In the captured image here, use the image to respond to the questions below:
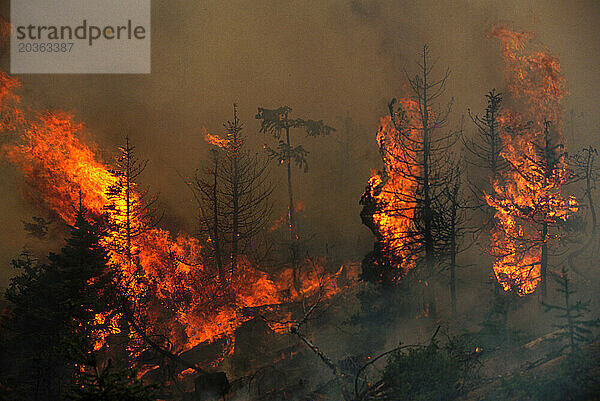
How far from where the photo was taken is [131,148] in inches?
912

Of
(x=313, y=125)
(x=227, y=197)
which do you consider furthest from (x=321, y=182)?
(x=227, y=197)

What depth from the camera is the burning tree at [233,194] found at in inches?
941

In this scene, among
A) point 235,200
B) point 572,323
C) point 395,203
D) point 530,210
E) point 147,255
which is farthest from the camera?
point 235,200

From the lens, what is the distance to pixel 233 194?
2414 cm

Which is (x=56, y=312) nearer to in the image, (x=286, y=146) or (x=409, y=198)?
(x=286, y=146)

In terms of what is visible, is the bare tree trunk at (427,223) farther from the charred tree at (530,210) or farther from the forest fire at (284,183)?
the charred tree at (530,210)

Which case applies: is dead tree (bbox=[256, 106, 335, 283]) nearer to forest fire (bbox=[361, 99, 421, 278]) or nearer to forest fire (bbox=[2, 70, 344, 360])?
forest fire (bbox=[2, 70, 344, 360])

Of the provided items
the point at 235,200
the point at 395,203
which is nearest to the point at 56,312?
the point at 235,200

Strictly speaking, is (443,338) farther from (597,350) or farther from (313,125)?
(313,125)

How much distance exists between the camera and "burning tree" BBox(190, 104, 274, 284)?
23.9 meters

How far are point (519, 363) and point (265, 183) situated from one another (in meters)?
12.5
